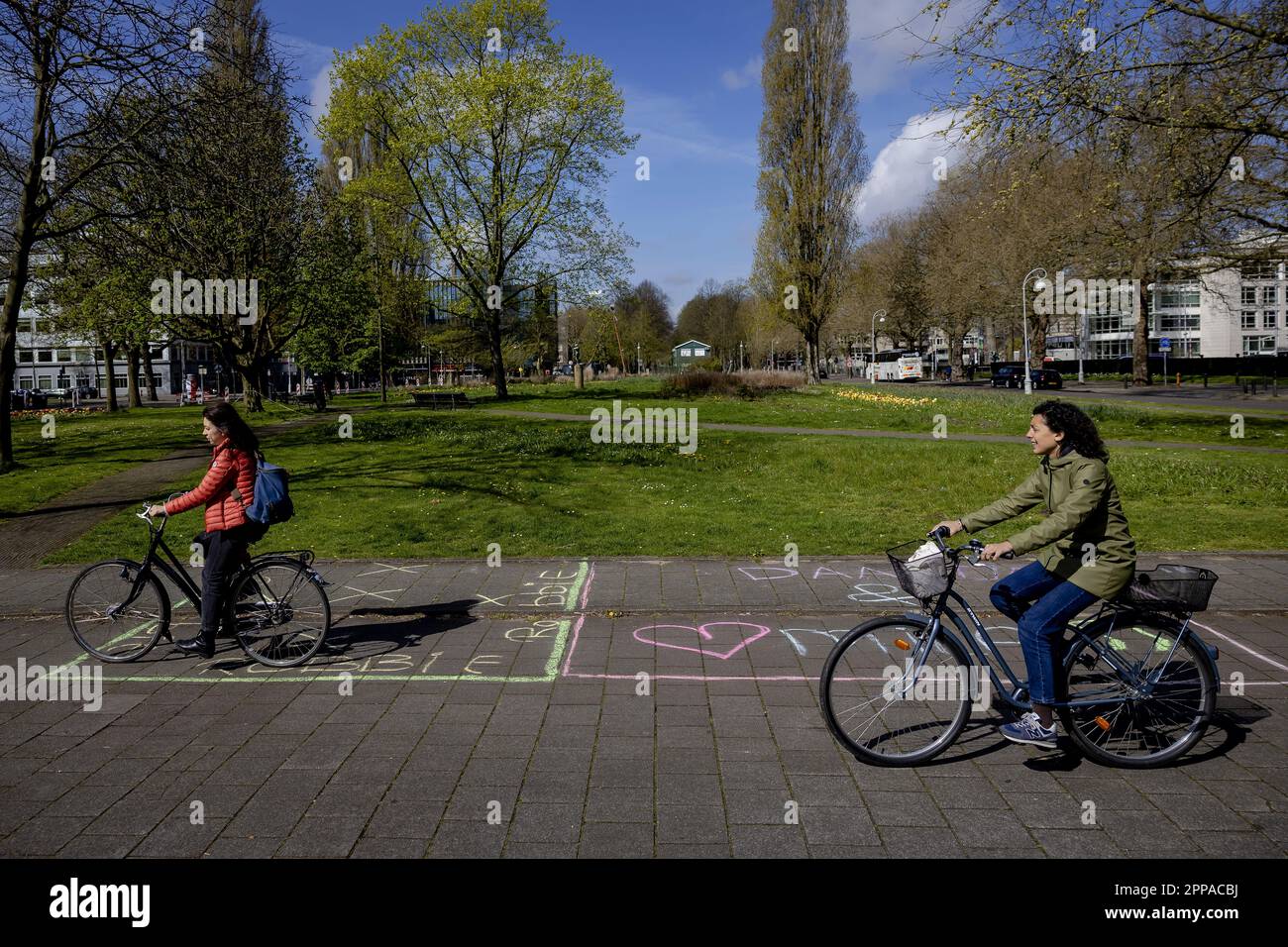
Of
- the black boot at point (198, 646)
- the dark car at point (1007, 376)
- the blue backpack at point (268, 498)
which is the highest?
the dark car at point (1007, 376)

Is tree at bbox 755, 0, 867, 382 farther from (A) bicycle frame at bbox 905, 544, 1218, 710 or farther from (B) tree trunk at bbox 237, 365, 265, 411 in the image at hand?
(A) bicycle frame at bbox 905, 544, 1218, 710

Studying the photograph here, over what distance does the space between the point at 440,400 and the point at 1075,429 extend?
3225cm

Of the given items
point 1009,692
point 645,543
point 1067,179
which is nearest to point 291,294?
point 645,543

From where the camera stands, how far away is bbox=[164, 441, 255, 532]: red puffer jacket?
6.08 m

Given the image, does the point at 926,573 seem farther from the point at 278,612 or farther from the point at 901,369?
the point at 901,369

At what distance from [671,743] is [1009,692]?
1.92m

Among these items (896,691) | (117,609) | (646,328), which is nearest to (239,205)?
(117,609)

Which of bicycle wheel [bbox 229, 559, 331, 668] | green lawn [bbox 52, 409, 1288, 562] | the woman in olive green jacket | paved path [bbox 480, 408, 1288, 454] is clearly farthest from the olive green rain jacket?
paved path [bbox 480, 408, 1288, 454]

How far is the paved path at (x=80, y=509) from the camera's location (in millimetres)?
10430

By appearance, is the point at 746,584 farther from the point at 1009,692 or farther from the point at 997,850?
the point at 997,850

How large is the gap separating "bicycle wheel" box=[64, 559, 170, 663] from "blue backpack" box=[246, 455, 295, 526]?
1.16 metres

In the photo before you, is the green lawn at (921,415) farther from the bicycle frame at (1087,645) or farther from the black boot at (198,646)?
the black boot at (198,646)

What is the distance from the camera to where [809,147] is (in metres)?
45.8

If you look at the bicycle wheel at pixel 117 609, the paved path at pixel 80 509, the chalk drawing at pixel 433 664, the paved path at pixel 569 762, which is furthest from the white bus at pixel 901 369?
the bicycle wheel at pixel 117 609
